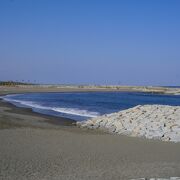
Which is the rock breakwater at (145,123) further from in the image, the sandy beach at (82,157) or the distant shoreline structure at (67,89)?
Answer: the distant shoreline structure at (67,89)

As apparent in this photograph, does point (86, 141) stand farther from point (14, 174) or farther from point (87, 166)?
point (14, 174)

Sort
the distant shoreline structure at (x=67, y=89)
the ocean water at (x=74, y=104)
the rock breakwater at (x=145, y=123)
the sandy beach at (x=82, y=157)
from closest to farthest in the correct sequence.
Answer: the sandy beach at (x=82, y=157) → the rock breakwater at (x=145, y=123) → the ocean water at (x=74, y=104) → the distant shoreline structure at (x=67, y=89)

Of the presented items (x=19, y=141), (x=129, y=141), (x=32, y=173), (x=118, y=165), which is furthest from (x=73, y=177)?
(x=129, y=141)

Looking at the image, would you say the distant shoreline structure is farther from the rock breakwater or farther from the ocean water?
the rock breakwater

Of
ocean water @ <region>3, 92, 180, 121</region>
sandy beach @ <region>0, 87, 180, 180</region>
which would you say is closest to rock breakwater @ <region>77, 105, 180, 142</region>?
sandy beach @ <region>0, 87, 180, 180</region>

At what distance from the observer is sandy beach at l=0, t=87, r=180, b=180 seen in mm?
9516

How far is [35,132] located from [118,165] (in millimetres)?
6554

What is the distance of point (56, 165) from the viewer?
33.8 ft

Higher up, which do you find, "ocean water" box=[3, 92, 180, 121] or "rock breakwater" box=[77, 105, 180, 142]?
"rock breakwater" box=[77, 105, 180, 142]

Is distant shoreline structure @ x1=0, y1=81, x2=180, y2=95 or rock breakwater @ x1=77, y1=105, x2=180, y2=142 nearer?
rock breakwater @ x1=77, y1=105, x2=180, y2=142

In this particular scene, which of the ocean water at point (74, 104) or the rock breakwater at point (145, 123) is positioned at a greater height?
the rock breakwater at point (145, 123)

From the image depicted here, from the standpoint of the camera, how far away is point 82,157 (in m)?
11.4

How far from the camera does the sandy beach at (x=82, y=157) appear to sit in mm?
9516

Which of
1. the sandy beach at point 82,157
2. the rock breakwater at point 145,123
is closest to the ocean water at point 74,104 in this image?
the rock breakwater at point 145,123
